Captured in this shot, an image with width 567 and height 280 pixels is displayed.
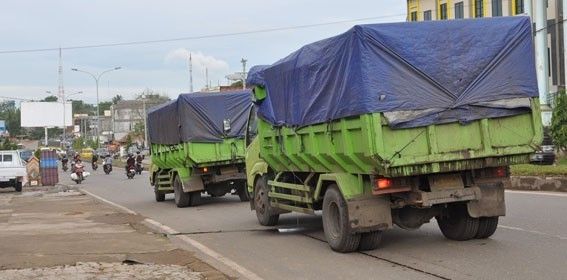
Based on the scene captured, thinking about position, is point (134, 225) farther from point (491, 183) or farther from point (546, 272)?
point (546, 272)

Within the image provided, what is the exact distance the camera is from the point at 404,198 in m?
8.78

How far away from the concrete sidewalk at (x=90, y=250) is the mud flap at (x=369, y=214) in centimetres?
187

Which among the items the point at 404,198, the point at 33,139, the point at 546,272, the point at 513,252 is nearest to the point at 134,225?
the point at 404,198

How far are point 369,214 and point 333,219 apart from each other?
33.6 inches

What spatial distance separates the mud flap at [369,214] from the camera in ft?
28.7

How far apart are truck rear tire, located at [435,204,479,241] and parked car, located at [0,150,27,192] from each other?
911 inches

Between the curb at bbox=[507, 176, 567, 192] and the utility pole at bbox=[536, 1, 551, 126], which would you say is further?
the utility pole at bbox=[536, 1, 551, 126]

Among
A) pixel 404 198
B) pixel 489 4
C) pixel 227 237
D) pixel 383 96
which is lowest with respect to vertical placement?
pixel 227 237

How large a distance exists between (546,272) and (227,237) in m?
5.74

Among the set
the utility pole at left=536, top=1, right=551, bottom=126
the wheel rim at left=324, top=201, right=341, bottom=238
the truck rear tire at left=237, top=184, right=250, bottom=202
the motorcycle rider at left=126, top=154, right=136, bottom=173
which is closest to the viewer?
the wheel rim at left=324, top=201, right=341, bottom=238

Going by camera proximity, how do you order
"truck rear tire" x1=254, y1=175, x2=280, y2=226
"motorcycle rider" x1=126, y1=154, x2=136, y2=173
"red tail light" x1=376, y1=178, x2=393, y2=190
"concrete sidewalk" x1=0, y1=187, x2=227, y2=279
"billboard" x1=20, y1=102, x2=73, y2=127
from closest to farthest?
"concrete sidewalk" x1=0, y1=187, x2=227, y2=279 < "red tail light" x1=376, y1=178, x2=393, y2=190 < "truck rear tire" x1=254, y1=175, x2=280, y2=226 < "motorcycle rider" x1=126, y1=154, x2=136, y2=173 < "billboard" x1=20, y1=102, x2=73, y2=127

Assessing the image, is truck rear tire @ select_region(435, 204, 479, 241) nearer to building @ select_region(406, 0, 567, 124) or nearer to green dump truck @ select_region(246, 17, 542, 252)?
green dump truck @ select_region(246, 17, 542, 252)

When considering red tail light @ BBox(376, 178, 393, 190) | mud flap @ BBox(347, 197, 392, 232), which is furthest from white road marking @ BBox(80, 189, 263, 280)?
red tail light @ BBox(376, 178, 393, 190)

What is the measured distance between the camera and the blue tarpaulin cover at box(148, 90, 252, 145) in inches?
669
